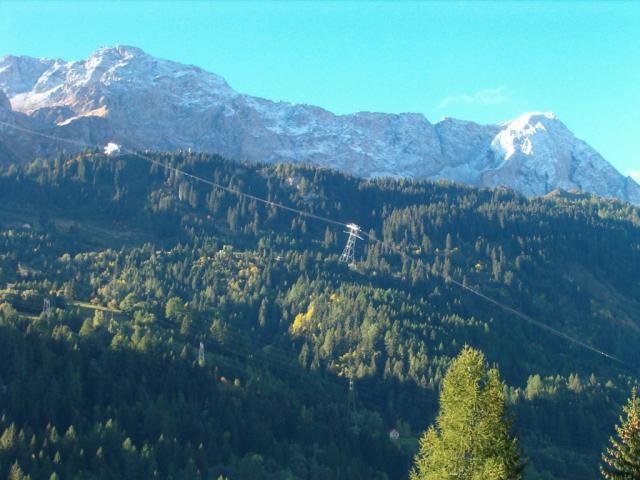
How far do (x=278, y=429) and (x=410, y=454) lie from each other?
70.9 ft

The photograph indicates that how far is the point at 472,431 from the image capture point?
35906 millimetres

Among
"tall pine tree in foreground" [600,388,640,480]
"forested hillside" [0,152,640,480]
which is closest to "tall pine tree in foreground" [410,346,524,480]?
"tall pine tree in foreground" [600,388,640,480]

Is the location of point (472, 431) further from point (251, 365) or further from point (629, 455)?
point (251, 365)

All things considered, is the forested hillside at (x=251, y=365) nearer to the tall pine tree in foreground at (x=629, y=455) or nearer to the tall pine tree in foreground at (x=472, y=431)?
the tall pine tree in foreground at (x=629, y=455)

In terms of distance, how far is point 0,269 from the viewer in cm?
15250

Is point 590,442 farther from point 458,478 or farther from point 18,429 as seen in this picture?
point 458,478

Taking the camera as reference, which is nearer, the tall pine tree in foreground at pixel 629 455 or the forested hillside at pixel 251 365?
the tall pine tree in foreground at pixel 629 455

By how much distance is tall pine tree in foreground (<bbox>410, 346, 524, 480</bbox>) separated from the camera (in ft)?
115

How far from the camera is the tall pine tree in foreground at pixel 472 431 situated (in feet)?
115

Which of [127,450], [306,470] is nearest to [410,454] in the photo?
[306,470]

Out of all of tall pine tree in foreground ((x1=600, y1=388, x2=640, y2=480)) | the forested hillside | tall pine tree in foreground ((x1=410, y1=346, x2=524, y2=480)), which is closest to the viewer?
tall pine tree in foreground ((x1=410, y1=346, x2=524, y2=480))

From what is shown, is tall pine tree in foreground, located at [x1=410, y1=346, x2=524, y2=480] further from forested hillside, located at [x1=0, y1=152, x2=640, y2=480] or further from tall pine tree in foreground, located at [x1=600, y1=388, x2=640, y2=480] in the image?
forested hillside, located at [x1=0, y1=152, x2=640, y2=480]

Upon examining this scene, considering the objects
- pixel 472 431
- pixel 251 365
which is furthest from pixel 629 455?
pixel 251 365

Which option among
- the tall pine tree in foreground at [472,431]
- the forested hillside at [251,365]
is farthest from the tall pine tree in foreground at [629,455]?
the forested hillside at [251,365]
